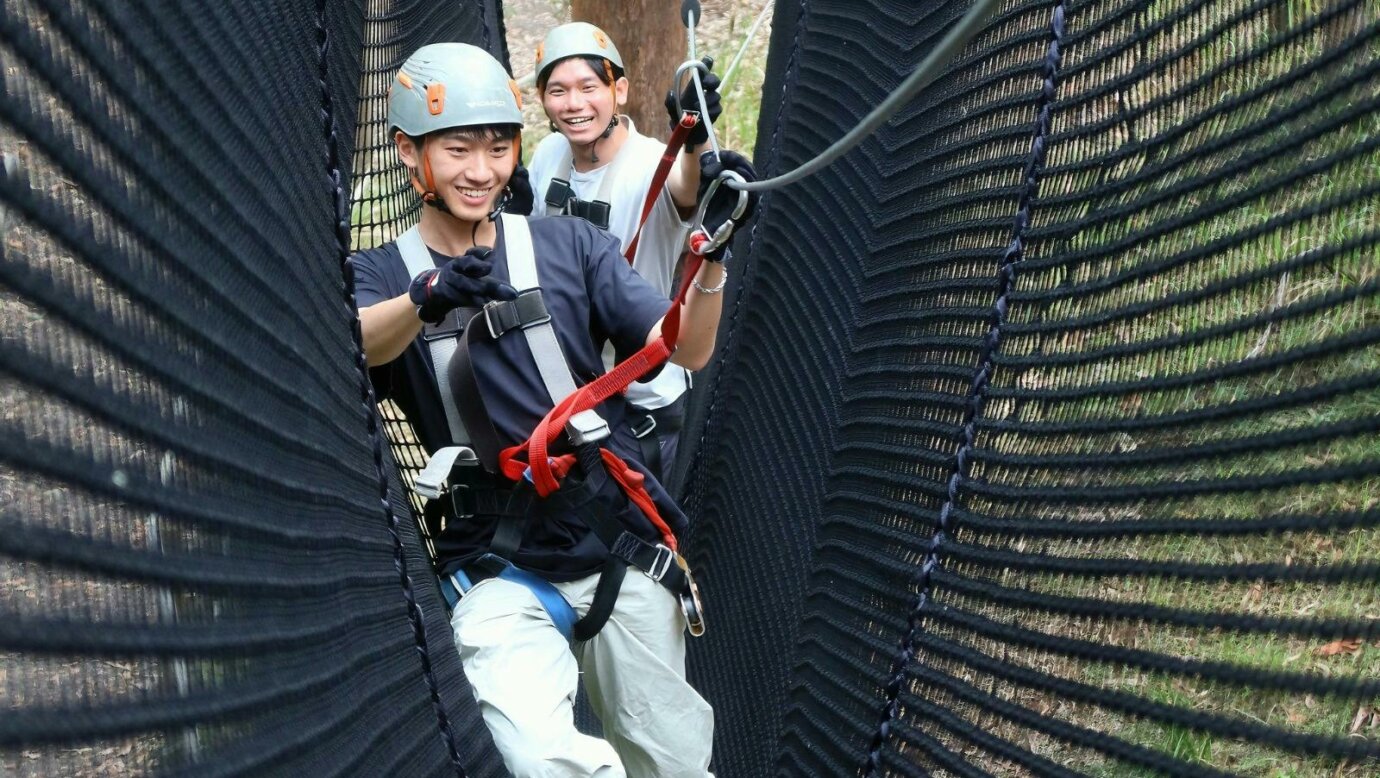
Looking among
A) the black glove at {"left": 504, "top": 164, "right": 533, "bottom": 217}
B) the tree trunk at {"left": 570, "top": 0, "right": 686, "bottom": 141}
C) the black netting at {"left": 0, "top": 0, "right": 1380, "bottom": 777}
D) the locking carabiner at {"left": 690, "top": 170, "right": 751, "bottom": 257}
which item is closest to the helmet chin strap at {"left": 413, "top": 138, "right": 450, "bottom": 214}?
the black netting at {"left": 0, "top": 0, "right": 1380, "bottom": 777}

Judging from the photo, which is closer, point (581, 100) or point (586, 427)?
point (586, 427)

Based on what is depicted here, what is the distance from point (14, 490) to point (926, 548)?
42.8 inches

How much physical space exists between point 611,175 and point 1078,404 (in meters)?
1.64

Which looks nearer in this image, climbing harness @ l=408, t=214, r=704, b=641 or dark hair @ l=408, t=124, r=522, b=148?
climbing harness @ l=408, t=214, r=704, b=641

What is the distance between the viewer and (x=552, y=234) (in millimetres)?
2176

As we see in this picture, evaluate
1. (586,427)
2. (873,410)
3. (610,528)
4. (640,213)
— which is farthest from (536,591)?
(640,213)

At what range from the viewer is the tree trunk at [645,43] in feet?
14.9

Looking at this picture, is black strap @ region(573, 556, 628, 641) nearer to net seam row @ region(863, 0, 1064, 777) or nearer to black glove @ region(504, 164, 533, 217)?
net seam row @ region(863, 0, 1064, 777)

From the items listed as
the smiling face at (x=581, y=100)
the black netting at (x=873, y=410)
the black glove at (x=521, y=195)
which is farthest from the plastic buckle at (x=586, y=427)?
the smiling face at (x=581, y=100)

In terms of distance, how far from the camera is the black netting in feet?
3.01

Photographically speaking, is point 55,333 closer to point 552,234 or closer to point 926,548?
point 926,548

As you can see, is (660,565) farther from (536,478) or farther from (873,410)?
(873,410)

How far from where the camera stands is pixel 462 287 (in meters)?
1.78

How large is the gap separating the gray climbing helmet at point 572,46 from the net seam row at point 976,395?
150 centimetres
